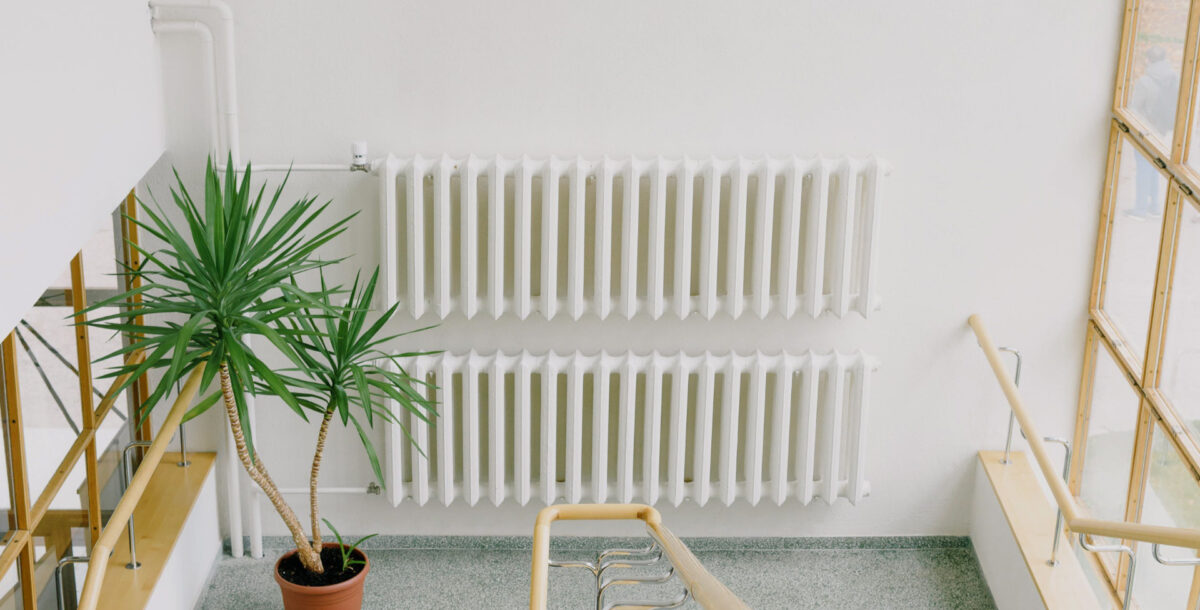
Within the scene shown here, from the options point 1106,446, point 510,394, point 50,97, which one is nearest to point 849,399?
point 1106,446

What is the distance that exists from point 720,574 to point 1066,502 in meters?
1.54

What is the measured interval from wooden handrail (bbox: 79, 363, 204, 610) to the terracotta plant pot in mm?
797

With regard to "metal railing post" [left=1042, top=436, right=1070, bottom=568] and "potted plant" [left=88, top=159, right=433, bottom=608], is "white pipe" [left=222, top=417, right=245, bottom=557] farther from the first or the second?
"metal railing post" [left=1042, top=436, right=1070, bottom=568]

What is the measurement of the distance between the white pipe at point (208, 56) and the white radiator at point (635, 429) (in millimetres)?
1079

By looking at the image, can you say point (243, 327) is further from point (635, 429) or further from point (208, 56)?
point (635, 429)

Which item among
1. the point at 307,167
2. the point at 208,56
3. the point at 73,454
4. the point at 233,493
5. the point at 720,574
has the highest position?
the point at 208,56

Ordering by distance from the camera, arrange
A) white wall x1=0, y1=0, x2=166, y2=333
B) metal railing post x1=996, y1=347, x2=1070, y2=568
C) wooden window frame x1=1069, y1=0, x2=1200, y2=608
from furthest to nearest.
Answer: metal railing post x1=996, y1=347, x2=1070, y2=568 → wooden window frame x1=1069, y1=0, x2=1200, y2=608 → white wall x1=0, y1=0, x2=166, y2=333

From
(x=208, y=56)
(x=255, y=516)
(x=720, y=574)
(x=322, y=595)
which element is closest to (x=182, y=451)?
(x=255, y=516)

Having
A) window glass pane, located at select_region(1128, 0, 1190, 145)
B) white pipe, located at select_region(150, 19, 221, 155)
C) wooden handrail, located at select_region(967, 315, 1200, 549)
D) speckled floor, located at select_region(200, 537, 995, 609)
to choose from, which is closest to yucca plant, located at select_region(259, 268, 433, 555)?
speckled floor, located at select_region(200, 537, 995, 609)

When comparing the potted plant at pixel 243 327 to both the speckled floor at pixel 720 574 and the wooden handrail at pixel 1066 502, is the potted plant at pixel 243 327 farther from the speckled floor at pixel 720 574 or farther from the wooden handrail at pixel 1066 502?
the wooden handrail at pixel 1066 502

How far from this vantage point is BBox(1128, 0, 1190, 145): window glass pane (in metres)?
4.30

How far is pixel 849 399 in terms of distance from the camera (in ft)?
16.9

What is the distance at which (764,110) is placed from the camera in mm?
4824

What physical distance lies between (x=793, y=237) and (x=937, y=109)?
0.71 meters
